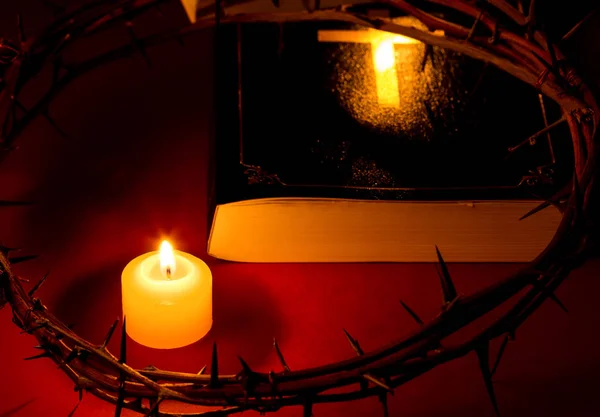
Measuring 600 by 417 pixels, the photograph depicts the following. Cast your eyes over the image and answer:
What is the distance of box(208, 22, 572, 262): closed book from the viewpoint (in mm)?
669

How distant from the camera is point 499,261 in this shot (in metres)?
0.72

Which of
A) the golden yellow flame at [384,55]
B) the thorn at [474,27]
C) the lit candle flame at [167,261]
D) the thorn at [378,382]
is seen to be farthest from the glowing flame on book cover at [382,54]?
the thorn at [378,382]

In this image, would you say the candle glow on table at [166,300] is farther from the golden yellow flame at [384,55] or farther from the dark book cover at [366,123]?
the golden yellow flame at [384,55]

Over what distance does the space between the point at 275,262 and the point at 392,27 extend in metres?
0.29

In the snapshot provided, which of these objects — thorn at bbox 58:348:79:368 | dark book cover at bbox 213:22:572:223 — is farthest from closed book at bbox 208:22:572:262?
thorn at bbox 58:348:79:368

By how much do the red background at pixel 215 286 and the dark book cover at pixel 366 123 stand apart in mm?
94

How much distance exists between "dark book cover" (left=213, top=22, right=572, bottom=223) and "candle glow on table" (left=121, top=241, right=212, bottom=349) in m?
0.08

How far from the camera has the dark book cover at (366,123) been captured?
68cm

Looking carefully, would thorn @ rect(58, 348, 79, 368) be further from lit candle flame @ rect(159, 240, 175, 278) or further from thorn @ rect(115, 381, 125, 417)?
lit candle flame @ rect(159, 240, 175, 278)

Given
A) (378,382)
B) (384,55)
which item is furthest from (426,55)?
(378,382)

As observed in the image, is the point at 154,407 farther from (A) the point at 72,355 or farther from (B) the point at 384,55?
(B) the point at 384,55

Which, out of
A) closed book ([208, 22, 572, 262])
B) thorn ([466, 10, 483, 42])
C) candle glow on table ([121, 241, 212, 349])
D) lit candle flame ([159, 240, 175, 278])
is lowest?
candle glow on table ([121, 241, 212, 349])

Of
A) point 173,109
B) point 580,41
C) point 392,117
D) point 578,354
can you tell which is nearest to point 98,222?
point 173,109

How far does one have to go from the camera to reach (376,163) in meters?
0.70
